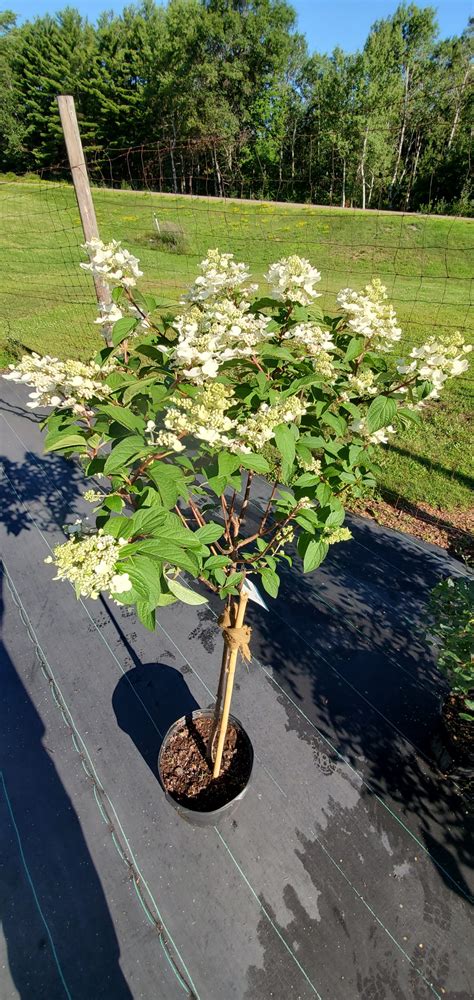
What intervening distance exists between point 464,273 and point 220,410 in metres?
19.0

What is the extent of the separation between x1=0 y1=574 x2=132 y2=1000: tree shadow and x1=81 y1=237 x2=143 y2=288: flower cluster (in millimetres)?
2540

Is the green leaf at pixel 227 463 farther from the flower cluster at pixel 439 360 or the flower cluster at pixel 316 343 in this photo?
the flower cluster at pixel 439 360

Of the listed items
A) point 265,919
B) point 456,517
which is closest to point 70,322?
point 456,517

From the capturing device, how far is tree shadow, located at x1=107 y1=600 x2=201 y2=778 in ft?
8.75

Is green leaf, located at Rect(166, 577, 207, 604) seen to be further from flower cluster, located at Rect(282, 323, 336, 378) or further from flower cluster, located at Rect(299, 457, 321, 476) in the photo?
flower cluster, located at Rect(282, 323, 336, 378)

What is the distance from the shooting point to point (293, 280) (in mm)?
1551

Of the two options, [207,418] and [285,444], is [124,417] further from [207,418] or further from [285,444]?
[285,444]

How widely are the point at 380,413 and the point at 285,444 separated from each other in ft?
1.26

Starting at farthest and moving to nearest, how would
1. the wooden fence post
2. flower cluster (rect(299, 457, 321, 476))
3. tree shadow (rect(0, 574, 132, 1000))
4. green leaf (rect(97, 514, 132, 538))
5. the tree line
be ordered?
1. the tree line
2. the wooden fence post
3. tree shadow (rect(0, 574, 132, 1000))
4. flower cluster (rect(299, 457, 321, 476))
5. green leaf (rect(97, 514, 132, 538))

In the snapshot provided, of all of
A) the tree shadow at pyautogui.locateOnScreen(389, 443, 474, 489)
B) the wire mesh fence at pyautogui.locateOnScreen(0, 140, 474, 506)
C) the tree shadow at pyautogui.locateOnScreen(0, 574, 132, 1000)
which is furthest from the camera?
the wire mesh fence at pyautogui.locateOnScreen(0, 140, 474, 506)

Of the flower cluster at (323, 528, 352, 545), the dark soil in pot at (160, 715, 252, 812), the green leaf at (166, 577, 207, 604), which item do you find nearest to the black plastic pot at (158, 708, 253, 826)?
the dark soil in pot at (160, 715, 252, 812)

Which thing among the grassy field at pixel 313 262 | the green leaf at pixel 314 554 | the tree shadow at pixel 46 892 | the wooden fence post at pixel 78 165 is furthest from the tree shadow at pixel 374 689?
the wooden fence post at pixel 78 165

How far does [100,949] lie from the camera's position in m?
1.96

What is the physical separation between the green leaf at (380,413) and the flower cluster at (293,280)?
0.43 metres
